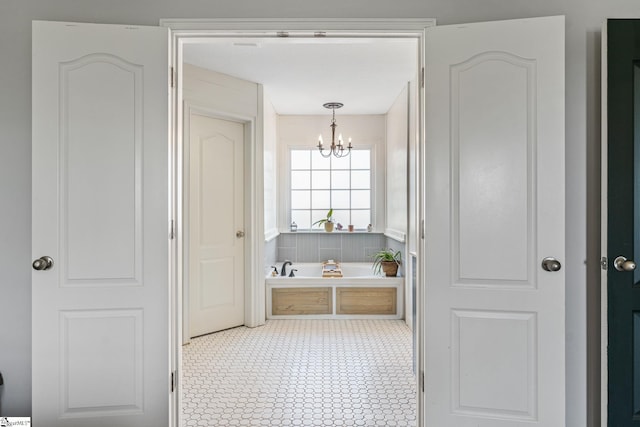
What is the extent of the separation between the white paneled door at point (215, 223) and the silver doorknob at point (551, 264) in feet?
9.93

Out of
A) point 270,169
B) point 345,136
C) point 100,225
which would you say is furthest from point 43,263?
point 345,136

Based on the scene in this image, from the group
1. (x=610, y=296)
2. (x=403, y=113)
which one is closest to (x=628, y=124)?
(x=610, y=296)

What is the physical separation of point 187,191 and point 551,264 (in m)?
3.01

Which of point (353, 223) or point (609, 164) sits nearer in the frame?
point (609, 164)

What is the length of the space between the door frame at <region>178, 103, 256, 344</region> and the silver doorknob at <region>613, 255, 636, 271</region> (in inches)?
125

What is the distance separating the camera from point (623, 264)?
1.91 meters

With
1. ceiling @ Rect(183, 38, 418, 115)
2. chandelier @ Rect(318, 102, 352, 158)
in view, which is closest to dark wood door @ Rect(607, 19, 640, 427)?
ceiling @ Rect(183, 38, 418, 115)

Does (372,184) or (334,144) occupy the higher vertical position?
(334,144)

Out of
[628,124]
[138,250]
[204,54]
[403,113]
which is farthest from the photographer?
[403,113]

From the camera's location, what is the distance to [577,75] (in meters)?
2.07

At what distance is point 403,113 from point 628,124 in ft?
9.26

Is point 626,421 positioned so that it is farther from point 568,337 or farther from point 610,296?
point 610,296

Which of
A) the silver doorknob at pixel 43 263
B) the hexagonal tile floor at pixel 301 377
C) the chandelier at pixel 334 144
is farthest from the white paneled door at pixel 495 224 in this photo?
the chandelier at pixel 334 144

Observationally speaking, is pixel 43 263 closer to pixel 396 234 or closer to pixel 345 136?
pixel 396 234
